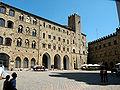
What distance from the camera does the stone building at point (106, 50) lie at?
127 ft

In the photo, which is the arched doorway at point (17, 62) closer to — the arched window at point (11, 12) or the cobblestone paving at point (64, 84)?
the arched window at point (11, 12)

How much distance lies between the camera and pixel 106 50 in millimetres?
42406

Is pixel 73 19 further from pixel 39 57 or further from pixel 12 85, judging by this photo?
pixel 12 85

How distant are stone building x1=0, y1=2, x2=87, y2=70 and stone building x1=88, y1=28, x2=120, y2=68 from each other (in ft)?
19.0

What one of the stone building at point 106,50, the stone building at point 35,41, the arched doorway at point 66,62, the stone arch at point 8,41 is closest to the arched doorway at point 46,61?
the stone building at point 35,41

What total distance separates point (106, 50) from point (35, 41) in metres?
26.2

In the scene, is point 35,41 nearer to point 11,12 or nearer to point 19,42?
point 19,42

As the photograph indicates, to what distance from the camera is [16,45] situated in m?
28.0

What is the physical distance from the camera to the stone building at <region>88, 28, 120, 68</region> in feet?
127

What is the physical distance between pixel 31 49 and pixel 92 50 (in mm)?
28126

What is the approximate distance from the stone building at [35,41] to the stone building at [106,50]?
19.0ft

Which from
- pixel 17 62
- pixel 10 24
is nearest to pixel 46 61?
pixel 17 62

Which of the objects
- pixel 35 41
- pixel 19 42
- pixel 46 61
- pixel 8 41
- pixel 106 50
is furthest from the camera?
pixel 106 50

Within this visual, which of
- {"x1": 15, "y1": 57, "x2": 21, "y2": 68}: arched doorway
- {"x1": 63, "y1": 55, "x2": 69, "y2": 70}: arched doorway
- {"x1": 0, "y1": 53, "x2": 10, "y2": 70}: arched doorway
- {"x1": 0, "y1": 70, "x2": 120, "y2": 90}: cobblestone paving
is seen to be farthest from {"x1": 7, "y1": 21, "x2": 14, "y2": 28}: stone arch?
{"x1": 63, "y1": 55, "x2": 69, "y2": 70}: arched doorway
